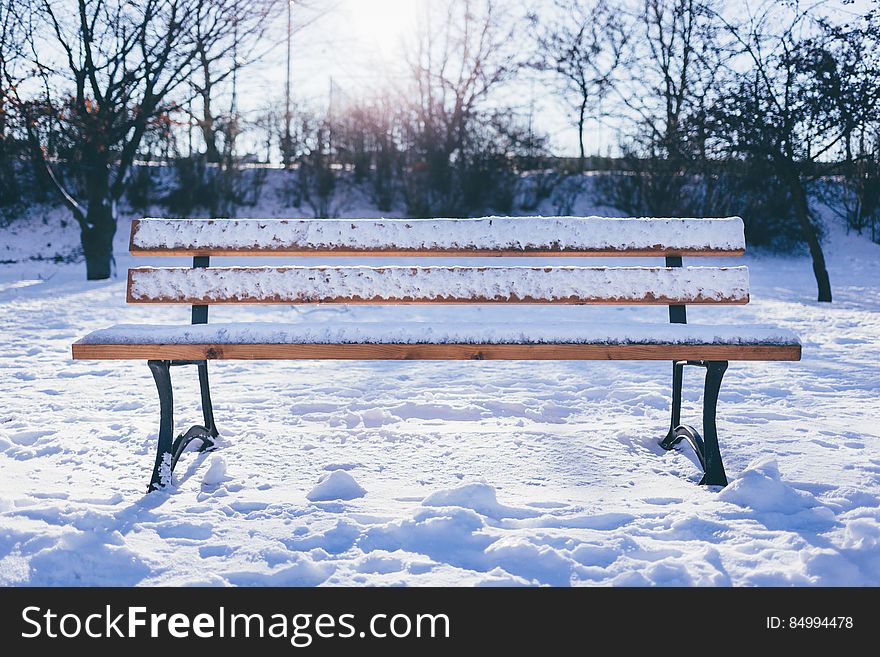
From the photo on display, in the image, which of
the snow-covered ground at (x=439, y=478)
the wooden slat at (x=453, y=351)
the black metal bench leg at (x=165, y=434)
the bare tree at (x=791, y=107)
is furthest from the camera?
the bare tree at (x=791, y=107)

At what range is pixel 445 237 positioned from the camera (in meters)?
2.71

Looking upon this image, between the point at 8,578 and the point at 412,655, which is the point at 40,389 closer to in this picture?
the point at 8,578

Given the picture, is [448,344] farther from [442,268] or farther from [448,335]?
[442,268]

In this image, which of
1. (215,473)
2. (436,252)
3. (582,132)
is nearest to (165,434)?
(215,473)

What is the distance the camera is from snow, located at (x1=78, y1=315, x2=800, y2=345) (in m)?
2.21

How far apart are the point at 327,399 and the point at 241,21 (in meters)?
7.21

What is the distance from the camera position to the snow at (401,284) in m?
2.53

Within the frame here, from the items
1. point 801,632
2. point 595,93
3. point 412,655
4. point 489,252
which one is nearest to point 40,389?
point 489,252

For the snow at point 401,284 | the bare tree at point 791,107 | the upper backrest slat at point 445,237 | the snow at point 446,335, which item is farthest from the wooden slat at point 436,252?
the bare tree at point 791,107

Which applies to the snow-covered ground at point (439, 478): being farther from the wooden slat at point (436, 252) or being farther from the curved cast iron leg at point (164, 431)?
the wooden slat at point (436, 252)

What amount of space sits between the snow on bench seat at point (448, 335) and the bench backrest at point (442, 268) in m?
0.27

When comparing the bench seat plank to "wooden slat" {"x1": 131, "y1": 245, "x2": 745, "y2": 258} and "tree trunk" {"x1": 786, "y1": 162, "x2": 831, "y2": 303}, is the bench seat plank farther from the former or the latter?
"tree trunk" {"x1": 786, "y1": 162, "x2": 831, "y2": 303}

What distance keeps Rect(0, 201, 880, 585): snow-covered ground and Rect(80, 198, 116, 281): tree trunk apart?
5397mm

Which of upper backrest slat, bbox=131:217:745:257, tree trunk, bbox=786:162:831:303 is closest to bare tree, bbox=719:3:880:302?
tree trunk, bbox=786:162:831:303
